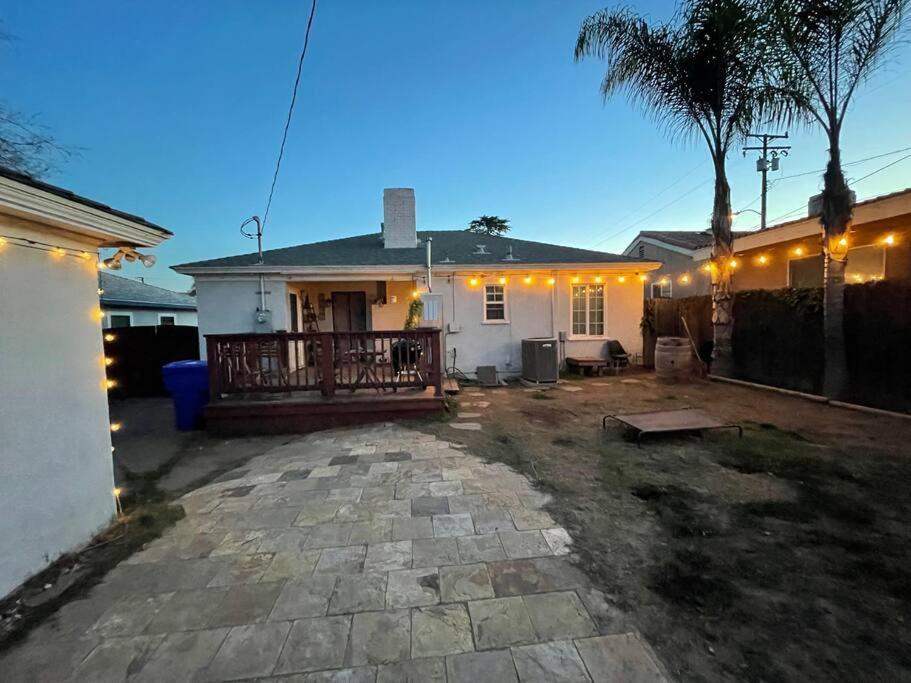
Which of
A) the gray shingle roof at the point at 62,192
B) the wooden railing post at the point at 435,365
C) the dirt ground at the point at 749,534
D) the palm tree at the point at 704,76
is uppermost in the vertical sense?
the palm tree at the point at 704,76

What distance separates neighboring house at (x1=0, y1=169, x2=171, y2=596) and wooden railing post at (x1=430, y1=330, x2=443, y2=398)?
12.6 ft

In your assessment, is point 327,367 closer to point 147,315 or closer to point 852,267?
point 852,267

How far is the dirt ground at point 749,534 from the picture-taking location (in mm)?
1702

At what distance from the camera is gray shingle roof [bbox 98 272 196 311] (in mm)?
13219

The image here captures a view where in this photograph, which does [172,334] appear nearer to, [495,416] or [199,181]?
[495,416]

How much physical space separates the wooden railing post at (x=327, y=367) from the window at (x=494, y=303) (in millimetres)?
4944

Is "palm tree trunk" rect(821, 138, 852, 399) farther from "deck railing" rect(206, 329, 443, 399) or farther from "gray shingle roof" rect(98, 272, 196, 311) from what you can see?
"gray shingle roof" rect(98, 272, 196, 311)

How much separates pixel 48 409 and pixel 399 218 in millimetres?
9765

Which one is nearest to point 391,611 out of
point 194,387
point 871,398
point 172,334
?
point 194,387

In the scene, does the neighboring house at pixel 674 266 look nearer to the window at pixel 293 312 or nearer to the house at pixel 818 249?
the house at pixel 818 249

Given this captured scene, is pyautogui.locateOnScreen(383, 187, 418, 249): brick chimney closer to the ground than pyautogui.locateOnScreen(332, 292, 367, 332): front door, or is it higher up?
higher up

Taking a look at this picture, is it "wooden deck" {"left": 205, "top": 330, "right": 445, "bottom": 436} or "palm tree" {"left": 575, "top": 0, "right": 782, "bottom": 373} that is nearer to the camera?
"wooden deck" {"left": 205, "top": 330, "right": 445, "bottom": 436}

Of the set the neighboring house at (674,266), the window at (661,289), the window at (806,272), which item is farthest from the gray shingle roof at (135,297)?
the window at (806,272)

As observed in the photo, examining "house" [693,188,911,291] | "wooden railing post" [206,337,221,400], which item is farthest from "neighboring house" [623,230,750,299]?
"wooden railing post" [206,337,221,400]
